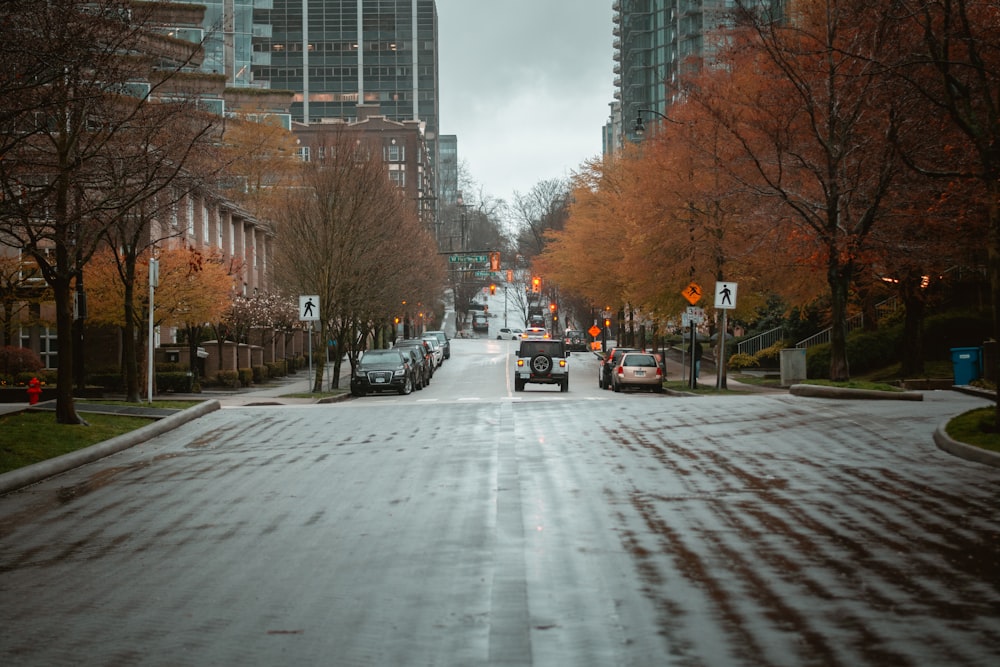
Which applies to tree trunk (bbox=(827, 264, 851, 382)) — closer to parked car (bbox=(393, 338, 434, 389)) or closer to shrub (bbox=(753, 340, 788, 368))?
parked car (bbox=(393, 338, 434, 389))

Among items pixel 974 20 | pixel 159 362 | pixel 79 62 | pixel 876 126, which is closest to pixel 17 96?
pixel 79 62

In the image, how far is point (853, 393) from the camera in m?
26.0

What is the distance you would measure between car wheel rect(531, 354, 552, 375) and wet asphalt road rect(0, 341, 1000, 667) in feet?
82.8

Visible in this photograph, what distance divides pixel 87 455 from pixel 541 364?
27.1 meters

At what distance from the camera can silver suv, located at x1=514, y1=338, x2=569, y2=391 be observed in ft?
143

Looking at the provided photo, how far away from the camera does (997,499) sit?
11922mm

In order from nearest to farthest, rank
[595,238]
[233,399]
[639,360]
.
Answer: [233,399] → [639,360] → [595,238]

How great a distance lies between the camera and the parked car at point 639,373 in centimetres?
4212

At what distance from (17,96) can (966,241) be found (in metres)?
25.1

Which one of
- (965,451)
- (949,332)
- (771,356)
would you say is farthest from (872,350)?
(965,451)

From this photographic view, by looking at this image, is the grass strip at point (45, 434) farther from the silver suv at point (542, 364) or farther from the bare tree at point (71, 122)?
the silver suv at point (542, 364)

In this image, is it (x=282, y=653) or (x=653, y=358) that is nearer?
(x=282, y=653)

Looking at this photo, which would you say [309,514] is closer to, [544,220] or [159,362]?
[159,362]

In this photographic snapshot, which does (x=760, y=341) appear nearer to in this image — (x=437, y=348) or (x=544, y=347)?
(x=544, y=347)
